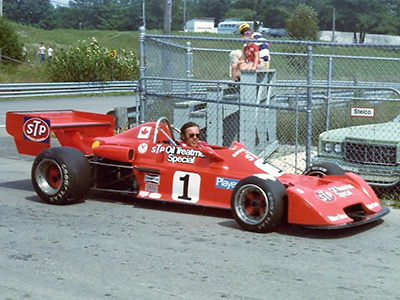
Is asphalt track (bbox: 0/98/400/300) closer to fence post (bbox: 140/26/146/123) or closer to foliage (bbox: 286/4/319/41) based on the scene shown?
fence post (bbox: 140/26/146/123)

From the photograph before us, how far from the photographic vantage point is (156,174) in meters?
8.05

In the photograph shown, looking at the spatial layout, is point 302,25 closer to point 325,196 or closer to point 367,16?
point 325,196

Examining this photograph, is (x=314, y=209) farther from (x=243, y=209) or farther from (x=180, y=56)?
(x=180, y=56)

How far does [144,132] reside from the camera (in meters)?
8.46

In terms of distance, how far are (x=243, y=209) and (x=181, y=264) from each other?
1374 mm

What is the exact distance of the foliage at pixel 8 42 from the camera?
126ft

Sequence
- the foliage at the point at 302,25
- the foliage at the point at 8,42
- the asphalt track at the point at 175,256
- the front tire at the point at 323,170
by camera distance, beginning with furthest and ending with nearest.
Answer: the foliage at the point at 8,42 → the foliage at the point at 302,25 → the front tire at the point at 323,170 → the asphalt track at the point at 175,256

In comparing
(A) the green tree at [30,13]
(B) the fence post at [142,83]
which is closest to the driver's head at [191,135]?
(B) the fence post at [142,83]

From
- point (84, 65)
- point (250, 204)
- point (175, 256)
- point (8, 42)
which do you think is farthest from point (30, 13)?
point (175, 256)

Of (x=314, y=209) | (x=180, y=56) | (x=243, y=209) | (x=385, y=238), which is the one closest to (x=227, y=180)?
(x=243, y=209)

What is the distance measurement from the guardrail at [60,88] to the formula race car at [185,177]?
19147 millimetres

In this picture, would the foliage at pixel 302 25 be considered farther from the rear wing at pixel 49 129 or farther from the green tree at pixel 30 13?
the green tree at pixel 30 13

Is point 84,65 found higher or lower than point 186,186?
higher

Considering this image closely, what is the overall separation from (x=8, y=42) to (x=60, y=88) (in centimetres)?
1074
